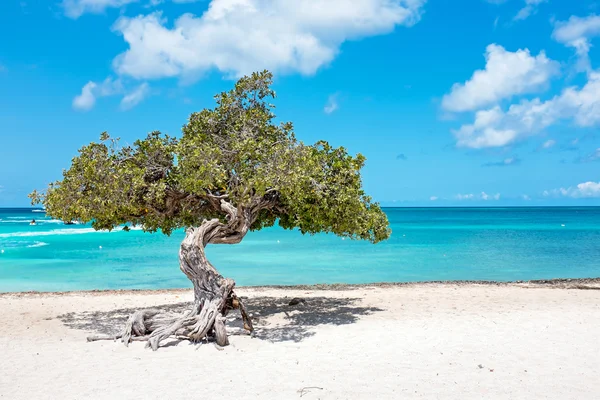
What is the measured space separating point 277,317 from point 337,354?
13.0ft

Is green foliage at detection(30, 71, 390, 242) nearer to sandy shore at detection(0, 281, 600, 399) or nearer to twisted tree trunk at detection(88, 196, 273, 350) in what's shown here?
twisted tree trunk at detection(88, 196, 273, 350)

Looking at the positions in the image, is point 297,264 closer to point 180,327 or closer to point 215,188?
point 215,188

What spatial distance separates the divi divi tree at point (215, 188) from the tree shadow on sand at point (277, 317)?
39.6 inches

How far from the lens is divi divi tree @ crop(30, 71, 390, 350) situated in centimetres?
1117

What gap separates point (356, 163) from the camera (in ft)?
41.1

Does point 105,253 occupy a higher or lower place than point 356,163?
lower

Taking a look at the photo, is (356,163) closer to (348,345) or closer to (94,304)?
(348,345)

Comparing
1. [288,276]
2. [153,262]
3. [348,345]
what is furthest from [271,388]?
[153,262]

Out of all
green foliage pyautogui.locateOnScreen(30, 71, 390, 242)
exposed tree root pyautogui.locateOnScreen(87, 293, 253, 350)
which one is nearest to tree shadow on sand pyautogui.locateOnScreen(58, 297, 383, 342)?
exposed tree root pyautogui.locateOnScreen(87, 293, 253, 350)

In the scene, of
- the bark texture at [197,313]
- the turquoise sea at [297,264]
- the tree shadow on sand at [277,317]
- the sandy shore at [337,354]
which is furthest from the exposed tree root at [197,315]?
the turquoise sea at [297,264]

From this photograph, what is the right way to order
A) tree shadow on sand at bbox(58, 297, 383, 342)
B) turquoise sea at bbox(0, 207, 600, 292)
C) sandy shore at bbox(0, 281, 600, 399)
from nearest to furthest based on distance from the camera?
sandy shore at bbox(0, 281, 600, 399), tree shadow on sand at bbox(58, 297, 383, 342), turquoise sea at bbox(0, 207, 600, 292)

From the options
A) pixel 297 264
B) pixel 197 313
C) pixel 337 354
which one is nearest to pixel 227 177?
pixel 197 313

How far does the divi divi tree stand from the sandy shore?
1132 millimetres

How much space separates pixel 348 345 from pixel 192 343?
3069mm
